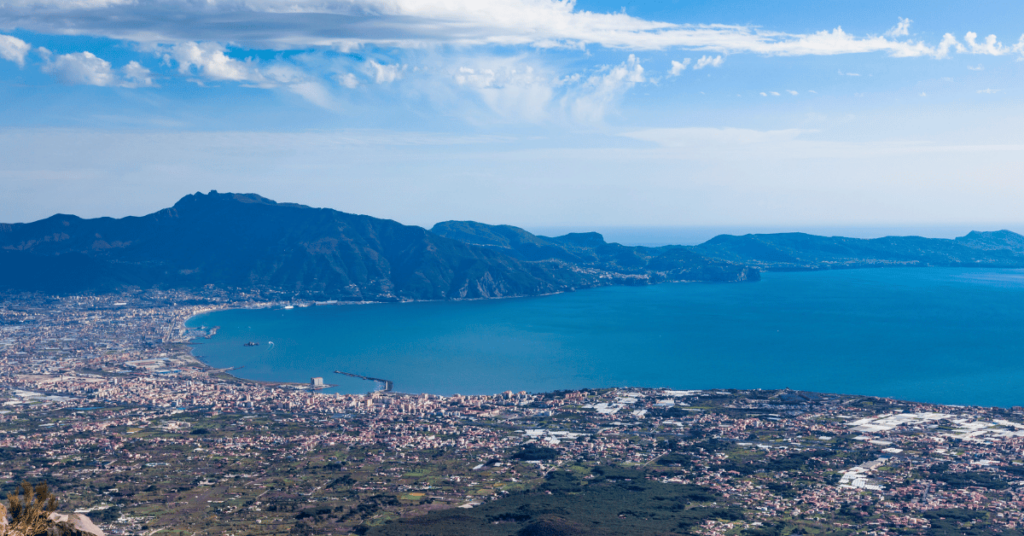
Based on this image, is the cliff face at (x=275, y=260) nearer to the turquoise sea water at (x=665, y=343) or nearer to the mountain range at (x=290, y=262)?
the mountain range at (x=290, y=262)

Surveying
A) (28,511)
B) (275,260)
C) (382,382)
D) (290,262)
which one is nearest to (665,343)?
(382,382)

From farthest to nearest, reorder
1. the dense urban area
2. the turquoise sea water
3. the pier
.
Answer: the turquoise sea water → the pier → the dense urban area

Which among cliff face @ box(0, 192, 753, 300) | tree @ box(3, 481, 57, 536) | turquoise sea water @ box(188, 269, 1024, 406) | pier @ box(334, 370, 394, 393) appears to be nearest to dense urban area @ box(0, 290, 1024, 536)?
pier @ box(334, 370, 394, 393)

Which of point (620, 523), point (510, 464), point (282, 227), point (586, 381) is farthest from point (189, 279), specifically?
point (620, 523)

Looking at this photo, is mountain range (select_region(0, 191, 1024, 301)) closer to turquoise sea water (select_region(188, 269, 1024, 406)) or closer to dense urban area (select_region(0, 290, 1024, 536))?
turquoise sea water (select_region(188, 269, 1024, 406))

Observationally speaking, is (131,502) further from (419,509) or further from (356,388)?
(356,388)

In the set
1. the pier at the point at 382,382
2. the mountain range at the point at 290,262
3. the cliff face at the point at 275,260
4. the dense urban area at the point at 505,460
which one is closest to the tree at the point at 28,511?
the dense urban area at the point at 505,460
